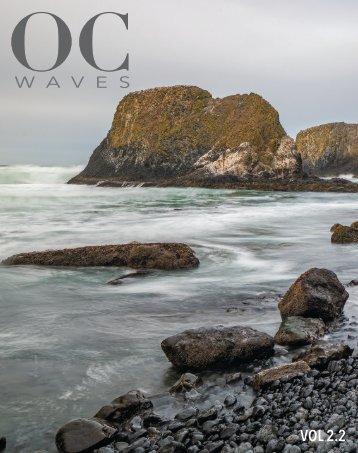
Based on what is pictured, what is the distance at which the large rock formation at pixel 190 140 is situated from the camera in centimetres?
6109

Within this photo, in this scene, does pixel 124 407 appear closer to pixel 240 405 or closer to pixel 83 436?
pixel 83 436

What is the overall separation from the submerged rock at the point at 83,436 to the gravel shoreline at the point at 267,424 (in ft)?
0.24

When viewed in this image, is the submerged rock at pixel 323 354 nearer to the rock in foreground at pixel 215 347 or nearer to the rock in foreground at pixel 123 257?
the rock in foreground at pixel 215 347

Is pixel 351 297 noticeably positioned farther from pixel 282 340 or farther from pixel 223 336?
pixel 223 336

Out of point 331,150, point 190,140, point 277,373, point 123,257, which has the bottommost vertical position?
point 277,373

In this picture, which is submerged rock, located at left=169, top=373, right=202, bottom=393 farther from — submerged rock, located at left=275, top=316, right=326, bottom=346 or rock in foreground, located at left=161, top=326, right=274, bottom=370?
submerged rock, located at left=275, top=316, right=326, bottom=346

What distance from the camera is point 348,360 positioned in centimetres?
461

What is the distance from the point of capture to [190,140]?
245 feet

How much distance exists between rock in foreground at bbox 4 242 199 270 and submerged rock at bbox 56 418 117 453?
563 centimetres

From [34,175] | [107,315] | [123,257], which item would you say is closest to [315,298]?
[107,315]

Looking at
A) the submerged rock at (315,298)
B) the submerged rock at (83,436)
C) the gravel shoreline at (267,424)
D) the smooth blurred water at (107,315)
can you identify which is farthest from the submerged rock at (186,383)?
the submerged rock at (315,298)

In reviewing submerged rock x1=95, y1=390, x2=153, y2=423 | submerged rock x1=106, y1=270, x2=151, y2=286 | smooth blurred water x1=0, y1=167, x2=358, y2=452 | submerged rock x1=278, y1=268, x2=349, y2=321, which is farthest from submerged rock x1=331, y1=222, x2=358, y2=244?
submerged rock x1=95, y1=390, x2=153, y2=423

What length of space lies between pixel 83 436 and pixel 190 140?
72594mm

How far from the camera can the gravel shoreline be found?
3254 mm
